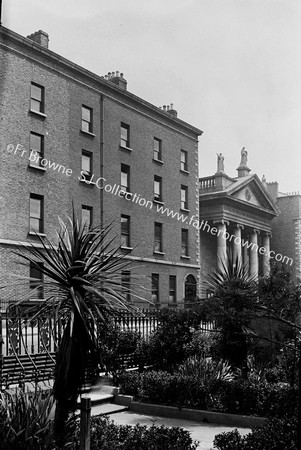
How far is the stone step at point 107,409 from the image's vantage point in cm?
1251

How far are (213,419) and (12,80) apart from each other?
2269 cm

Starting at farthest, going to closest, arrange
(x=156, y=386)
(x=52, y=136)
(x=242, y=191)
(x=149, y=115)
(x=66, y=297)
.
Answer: (x=242, y=191), (x=149, y=115), (x=52, y=136), (x=156, y=386), (x=66, y=297)

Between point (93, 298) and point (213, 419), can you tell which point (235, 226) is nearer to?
point (213, 419)

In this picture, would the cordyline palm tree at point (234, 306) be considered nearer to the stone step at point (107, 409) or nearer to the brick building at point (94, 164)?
the stone step at point (107, 409)

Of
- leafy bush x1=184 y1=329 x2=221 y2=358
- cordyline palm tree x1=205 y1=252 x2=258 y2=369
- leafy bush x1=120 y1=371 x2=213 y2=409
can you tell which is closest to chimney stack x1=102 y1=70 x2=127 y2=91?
leafy bush x1=184 y1=329 x2=221 y2=358

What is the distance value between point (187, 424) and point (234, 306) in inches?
100

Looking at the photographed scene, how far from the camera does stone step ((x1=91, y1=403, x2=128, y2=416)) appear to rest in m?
12.5

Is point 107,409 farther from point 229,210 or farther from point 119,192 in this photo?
point 229,210

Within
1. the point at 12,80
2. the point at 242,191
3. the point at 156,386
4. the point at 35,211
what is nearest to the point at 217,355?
the point at 156,386

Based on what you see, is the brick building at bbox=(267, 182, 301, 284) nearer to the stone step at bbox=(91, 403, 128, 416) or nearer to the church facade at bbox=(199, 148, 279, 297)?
the church facade at bbox=(199, 148, 279, 297)

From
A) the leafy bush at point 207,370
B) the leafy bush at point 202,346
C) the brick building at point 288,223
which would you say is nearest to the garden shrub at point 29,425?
the leafy bush at point 207,370

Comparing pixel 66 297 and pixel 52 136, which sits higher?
pixel 52 136

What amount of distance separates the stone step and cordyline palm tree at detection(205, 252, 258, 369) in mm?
2812

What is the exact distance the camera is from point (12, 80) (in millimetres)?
30141
